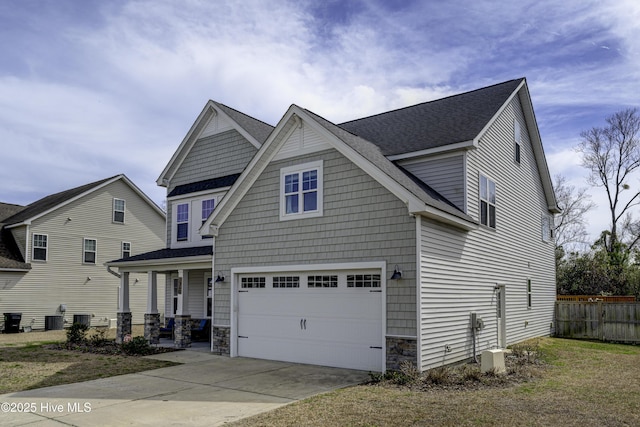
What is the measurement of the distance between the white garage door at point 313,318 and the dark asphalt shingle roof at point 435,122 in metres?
4.17

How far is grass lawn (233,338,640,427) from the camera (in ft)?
25.1

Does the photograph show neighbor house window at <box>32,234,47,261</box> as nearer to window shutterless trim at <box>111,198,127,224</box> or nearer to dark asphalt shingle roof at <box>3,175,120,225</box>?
dark asphalt shingle roof at <box>3,175,120,225</box>

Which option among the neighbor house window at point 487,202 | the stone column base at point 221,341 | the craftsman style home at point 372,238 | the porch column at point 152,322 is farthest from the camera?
the porch column at point 152,322

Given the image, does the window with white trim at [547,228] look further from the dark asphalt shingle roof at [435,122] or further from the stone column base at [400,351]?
the stone column base at [400,351]

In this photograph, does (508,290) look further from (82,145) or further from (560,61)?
(82,145)

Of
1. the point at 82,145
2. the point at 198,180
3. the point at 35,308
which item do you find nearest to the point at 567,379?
the point at 198,180

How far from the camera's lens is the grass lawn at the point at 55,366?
11117 millimetres

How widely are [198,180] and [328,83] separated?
696 cm

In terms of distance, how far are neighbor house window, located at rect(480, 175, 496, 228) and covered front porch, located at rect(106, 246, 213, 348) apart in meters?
7.93

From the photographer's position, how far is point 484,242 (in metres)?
14.7

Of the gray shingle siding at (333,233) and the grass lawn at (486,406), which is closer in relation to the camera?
the grass lawn at (486,406)

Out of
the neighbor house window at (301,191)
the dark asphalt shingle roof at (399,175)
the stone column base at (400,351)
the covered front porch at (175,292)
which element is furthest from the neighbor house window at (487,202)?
the covered front porch at (175,292)

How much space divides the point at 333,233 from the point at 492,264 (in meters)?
5.35

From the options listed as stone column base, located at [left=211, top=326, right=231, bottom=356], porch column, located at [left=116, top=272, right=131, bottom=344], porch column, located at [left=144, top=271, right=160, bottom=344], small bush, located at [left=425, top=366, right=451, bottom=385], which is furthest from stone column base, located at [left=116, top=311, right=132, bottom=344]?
small bush, located at [left=425, top=366, right=451, bottom=385]
